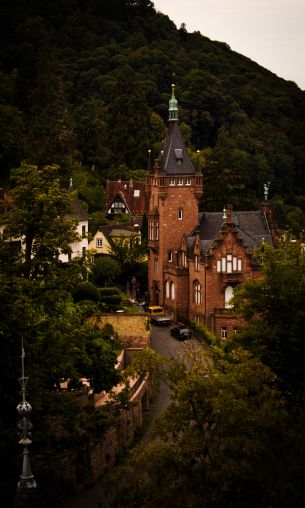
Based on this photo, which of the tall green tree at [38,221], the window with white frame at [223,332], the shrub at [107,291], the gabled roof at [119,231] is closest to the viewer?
the tall green tree at [38,221]

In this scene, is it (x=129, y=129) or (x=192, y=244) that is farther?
(x=129, y=129)

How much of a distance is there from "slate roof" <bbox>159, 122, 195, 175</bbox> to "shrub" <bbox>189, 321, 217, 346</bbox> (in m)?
11.4

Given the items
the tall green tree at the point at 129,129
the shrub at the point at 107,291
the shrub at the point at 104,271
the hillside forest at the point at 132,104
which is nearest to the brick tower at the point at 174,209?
the shrub at the point at 104,271

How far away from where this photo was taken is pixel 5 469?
33.1 metres

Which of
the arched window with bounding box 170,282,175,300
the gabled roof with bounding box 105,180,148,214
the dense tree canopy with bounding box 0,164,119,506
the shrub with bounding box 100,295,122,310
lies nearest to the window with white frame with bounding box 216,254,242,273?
the arched window with bounding box 170,282,175,300

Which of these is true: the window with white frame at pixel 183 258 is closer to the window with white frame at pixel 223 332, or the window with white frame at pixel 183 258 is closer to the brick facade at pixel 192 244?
the brick facade at pixel 192 244

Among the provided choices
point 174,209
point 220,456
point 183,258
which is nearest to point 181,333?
point 183,258

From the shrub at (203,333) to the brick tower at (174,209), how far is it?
3206 millimetres

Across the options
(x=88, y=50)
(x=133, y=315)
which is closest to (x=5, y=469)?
(x=133, y=315)

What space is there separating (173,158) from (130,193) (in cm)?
2833

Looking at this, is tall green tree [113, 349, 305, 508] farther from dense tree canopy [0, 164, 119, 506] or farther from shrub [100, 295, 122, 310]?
shrub [100, 295, 122, 310]

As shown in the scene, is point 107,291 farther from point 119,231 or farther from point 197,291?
point 119,231

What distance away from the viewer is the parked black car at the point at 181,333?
6334 cm

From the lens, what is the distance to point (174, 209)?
70.4m
